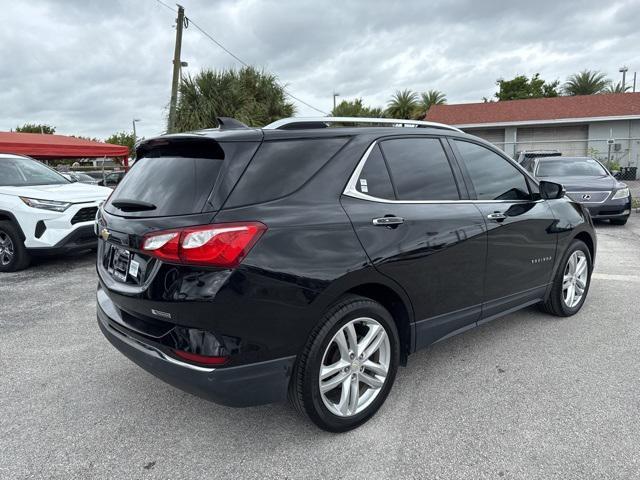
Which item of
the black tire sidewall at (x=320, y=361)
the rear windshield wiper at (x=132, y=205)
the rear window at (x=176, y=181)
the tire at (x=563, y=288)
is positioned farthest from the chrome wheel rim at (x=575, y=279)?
the rear windshield wiper at (x=132, y=205)

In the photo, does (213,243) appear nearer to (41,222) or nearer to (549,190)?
(549,190)

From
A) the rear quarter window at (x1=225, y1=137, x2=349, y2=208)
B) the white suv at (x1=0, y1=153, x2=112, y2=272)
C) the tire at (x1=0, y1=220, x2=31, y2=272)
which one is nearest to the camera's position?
the rear quarter window at (x1=225, y1=137, x2=349, y2=208)

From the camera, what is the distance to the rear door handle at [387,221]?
8.40 feet

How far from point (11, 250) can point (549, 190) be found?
6.61m

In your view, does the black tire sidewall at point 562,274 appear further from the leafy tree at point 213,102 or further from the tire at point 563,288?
the leafy tree at point 213,102

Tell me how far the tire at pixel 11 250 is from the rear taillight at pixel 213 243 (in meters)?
5.28

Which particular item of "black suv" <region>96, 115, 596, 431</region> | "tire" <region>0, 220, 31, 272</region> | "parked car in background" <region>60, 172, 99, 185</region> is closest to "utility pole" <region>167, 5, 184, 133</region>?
"parked car in background" <region>60, 172, 99, 185</region>

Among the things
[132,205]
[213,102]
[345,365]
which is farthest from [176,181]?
[213,102]

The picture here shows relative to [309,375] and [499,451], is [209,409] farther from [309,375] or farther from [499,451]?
[499,451]

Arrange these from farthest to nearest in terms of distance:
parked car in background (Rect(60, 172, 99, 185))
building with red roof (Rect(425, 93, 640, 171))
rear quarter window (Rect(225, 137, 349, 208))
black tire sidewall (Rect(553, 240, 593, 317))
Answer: building with red roof (Rect(425, 93, 640, 171)) → parked car in background (Rect(60, 172, 99, 185)) → black tire sidewall (Rect(553, 240, 593, 317)) → rear quarter window (Rect(225, 137, 349, 208))

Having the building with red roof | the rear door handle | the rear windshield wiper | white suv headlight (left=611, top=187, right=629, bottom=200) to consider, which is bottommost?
white suv headlight (left=611, top=187, right=629, bottom=200)

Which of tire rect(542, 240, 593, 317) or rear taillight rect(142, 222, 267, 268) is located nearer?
rear taillight rect(142, 222, 267, 268)

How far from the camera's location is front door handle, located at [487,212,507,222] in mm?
3287

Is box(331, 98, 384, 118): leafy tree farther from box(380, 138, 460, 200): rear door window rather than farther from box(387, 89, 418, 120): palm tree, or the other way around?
box(380, 138, 460, 200): rear door window
